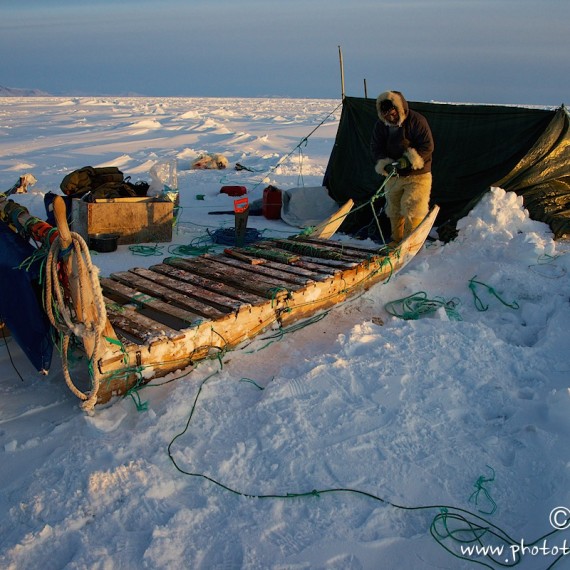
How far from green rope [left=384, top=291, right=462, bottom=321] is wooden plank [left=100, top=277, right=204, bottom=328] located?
6.50ft

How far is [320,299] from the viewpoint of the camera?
16.3 ft

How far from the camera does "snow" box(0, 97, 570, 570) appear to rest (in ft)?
8.61

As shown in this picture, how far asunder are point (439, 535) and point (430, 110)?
6844mm

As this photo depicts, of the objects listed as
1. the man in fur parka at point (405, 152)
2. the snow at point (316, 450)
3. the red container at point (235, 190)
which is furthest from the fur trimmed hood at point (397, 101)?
the red container at point (235, 190)

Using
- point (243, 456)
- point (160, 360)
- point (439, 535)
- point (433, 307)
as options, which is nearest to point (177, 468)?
point (243, 456)

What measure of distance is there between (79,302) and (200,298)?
145 centimetres

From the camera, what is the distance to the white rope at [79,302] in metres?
3.10

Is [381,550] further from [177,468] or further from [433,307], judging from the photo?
[433,307]

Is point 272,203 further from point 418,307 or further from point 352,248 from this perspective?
point 418,307

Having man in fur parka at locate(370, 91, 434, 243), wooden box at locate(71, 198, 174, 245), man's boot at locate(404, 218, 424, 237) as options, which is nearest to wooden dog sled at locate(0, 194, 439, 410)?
man's boot at locate(404, 218, 424, 237)

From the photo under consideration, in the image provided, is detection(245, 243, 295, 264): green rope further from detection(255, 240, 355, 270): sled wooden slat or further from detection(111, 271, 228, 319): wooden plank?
detection(111, 271, 228, 319): wooden plank

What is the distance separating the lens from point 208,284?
4914 mm

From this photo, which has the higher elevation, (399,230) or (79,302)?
(79,302)

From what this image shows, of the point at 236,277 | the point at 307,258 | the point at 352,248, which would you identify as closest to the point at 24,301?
the point at 236,277
